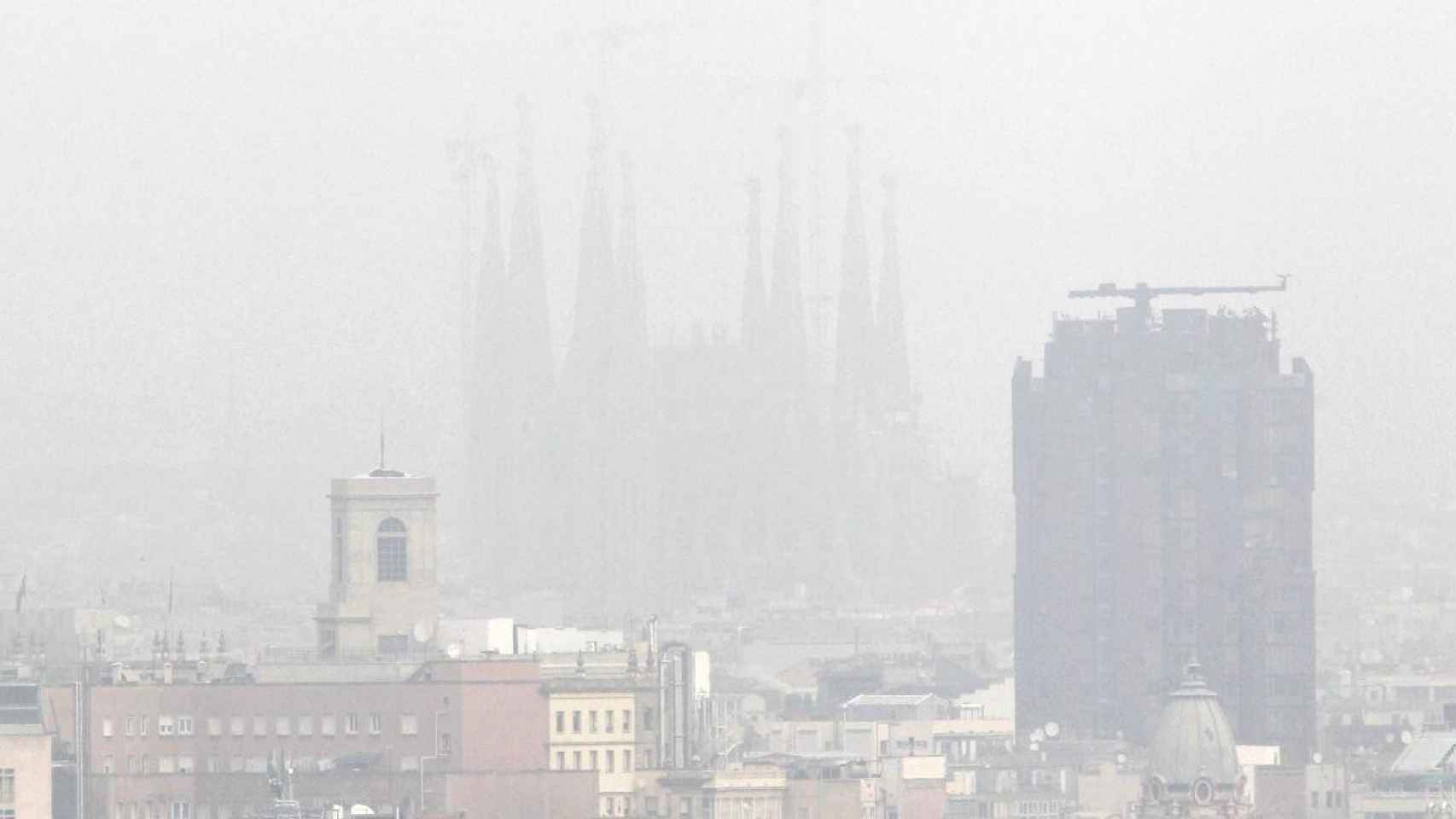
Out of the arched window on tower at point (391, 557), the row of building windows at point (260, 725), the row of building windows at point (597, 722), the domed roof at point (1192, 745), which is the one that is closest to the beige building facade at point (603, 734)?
the row of building windows at point (597, 722)

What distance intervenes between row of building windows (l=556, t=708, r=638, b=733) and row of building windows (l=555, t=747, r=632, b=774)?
0.34m

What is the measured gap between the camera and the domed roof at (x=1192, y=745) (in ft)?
513

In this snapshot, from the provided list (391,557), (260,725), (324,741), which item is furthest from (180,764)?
(391,557)

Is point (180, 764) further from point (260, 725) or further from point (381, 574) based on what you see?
point (381, 574)

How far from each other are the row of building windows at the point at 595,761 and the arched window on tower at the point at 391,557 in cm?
815

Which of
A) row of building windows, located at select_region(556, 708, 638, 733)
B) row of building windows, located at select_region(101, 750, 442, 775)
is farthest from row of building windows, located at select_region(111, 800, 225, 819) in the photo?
row of building windows, located at select_region(556, 708, 638, 733)

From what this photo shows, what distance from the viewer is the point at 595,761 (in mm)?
149625

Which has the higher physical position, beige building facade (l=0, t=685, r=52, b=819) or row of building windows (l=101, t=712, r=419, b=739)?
row of building windows (l=101, t=712, r=419, b=739)

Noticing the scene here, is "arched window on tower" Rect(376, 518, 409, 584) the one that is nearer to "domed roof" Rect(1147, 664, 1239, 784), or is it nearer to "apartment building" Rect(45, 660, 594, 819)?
"apartment building" Rect(45, 660, 594, 819)

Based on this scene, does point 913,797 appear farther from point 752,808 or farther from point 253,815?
point 253,815

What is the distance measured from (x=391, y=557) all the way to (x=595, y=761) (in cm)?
910

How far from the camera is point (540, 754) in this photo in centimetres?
14838

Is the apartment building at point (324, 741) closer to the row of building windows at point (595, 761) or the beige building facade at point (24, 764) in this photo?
the row of building windows at point (595, 761)

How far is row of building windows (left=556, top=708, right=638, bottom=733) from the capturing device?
488ft
